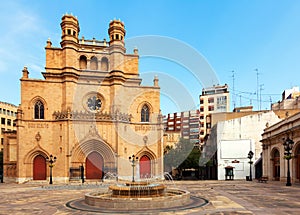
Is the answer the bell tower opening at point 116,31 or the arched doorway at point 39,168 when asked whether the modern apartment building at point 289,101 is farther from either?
the arched doorway at point 39,168

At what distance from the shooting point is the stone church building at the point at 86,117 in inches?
1384

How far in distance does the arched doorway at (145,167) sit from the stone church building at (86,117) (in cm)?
8

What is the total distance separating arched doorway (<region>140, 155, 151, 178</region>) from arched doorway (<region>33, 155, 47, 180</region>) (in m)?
12.8

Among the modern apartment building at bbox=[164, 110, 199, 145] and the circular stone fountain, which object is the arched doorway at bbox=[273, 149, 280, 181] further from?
the modern apartment building at bbox=[164, 110, 199, 145]

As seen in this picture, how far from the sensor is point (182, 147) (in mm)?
52281

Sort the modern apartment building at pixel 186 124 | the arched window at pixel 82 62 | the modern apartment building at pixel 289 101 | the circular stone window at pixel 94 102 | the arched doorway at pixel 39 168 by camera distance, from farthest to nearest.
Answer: the modern apartment building at pixel 186 124
the modern apartment building at pixel 289 101
the arched window at pixel 82 62
the circular stone window at pixel 94 102
the arched doorway at pixel 39 168

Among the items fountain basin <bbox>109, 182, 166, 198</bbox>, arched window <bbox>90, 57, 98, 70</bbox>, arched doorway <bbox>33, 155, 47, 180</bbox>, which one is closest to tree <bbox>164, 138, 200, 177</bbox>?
arched window <bbox>90, 57, 98, 70</bbox>

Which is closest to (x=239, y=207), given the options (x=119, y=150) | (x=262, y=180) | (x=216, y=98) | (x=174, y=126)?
(x=262, y=180)

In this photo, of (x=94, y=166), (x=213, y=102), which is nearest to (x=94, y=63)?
(x=94, y=166)

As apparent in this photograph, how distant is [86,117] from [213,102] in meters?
50.4

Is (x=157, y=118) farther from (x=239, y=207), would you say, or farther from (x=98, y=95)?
(x=239, y=207)

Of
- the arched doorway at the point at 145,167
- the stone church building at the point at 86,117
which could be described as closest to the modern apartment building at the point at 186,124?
the arched doorway at the point at 145,167

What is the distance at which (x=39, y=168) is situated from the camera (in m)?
35.6

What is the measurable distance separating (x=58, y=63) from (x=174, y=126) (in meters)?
77.2
